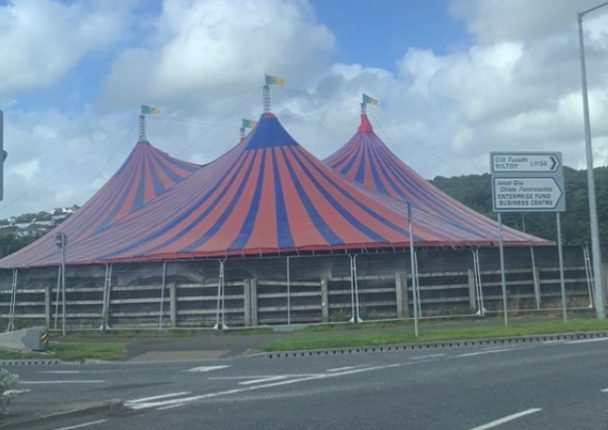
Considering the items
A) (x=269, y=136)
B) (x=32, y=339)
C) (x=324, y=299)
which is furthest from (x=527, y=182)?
(x=269, y=136)

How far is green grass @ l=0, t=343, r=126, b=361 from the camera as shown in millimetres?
18031

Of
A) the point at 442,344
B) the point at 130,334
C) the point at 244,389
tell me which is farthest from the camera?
the point at 130,334

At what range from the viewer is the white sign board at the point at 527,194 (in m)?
21.4

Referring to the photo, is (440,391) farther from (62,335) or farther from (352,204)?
(352,204)

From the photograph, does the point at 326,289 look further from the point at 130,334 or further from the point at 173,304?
the point at 130,334

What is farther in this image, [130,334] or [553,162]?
[130,334]

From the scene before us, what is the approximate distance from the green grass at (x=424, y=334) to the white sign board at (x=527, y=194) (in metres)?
3.03

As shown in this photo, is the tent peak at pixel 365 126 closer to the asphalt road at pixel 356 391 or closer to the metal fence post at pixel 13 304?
the metal fence post at pixel 13 304

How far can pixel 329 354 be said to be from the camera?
16.9m

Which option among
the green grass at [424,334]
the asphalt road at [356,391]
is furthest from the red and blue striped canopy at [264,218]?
the asphalt road at [356,391]

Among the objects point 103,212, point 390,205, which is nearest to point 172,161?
point 103,212

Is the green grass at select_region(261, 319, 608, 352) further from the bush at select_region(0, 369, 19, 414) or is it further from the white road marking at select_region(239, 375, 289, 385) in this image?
the bush at select_region(0, 369, 19, 414)

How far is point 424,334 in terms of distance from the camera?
62.2ft

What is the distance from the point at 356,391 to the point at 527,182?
1264 cm
